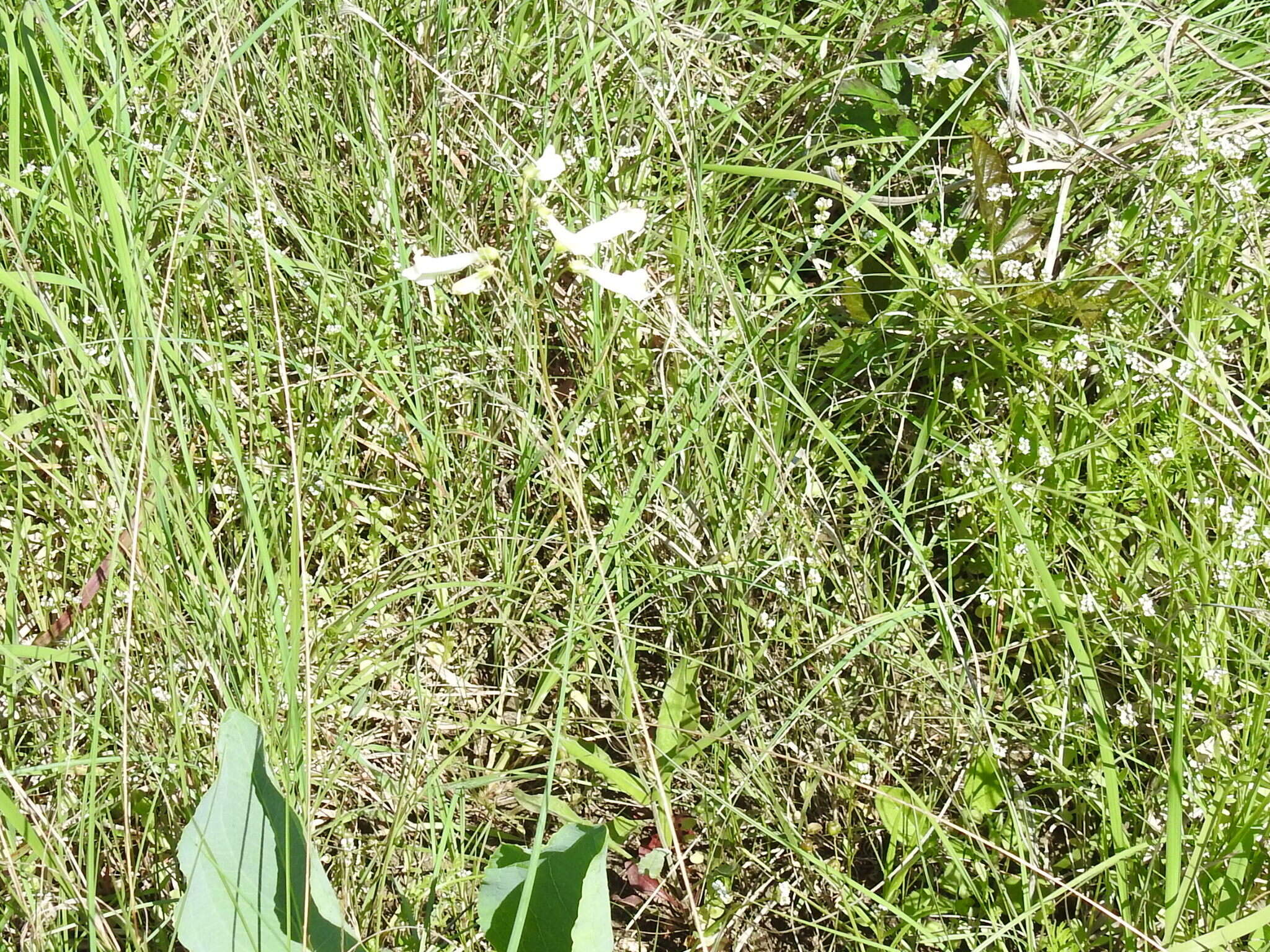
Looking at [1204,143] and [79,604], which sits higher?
[1204,143]

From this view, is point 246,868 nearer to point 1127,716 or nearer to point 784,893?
point 784,893

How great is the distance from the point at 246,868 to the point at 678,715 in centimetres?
63

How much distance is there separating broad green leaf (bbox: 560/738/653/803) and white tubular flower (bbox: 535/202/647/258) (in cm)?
68

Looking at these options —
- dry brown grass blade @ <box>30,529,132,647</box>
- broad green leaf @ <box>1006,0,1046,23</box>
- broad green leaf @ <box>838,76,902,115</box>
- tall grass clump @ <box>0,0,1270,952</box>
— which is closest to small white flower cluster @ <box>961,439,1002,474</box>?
tall grass clump @ <box>0,0,1270,952</box>

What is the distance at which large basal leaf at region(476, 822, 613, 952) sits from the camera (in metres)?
1.10

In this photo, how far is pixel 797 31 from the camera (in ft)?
7.31

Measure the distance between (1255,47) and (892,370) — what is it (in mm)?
1176

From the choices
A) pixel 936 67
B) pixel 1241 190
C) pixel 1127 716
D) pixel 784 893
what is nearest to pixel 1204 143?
pixel 1241 190

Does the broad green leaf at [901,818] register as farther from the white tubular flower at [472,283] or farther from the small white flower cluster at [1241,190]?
the small white flower cluster at [1241,190]

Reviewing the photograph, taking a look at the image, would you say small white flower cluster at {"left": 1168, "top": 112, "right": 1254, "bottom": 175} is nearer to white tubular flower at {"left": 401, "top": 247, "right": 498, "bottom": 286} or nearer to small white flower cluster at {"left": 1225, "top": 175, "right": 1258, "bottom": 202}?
small white flower cluster at {"left": 1225, "top": 175, "right": 1258, "bottom": 202}

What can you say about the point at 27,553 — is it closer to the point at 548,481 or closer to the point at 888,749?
the point at 548,481

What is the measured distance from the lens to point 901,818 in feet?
4.84

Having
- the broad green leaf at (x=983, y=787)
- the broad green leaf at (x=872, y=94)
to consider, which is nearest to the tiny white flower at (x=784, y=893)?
the broad green leaf at (x=983, y=787)

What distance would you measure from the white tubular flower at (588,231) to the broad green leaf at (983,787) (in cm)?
87
